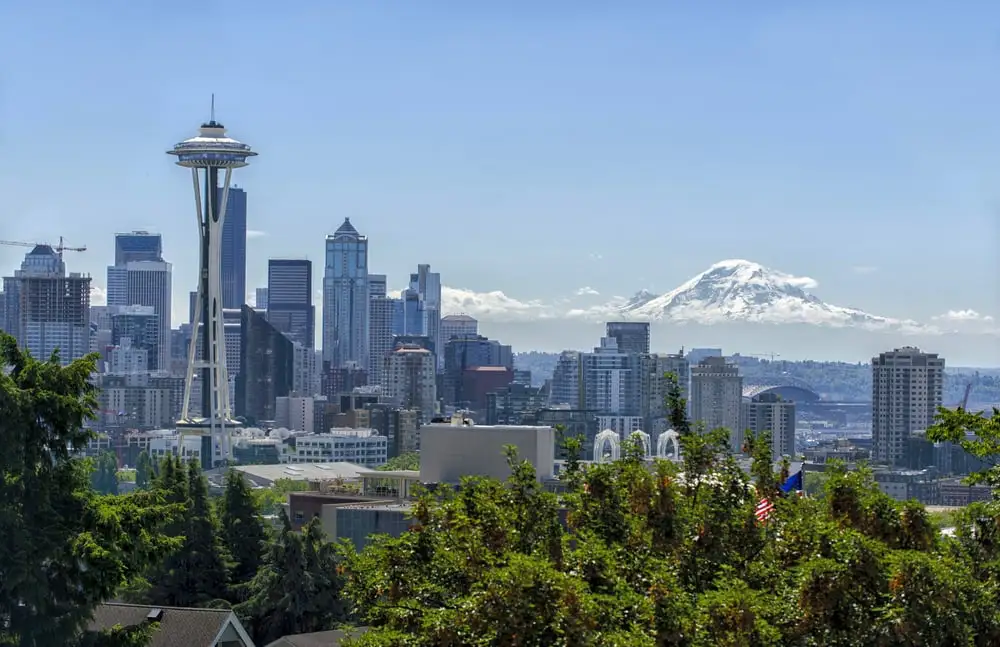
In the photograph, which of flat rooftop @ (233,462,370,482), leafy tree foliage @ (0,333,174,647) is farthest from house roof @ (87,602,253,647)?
flat rooftop @ (233,462,370,482)

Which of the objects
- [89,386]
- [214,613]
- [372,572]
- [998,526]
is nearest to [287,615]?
[214,613]

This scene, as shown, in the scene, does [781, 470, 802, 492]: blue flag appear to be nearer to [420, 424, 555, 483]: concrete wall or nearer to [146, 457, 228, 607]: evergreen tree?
[146, 457, 228, 607]: evergreen tree

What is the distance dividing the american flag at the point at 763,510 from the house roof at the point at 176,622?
15.8 metres

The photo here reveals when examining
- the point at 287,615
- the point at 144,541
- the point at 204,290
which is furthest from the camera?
the point at 204,290

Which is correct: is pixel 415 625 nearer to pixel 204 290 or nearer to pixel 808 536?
pixel 808 536

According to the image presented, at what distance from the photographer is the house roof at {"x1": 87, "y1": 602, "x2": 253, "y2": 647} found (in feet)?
126

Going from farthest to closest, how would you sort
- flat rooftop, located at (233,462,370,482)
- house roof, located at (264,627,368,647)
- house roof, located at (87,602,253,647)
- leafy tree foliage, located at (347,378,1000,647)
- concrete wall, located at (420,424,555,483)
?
1. flat rooftop, located at (233,462,370,482)
2. concrete wall, located at (420,424,555,483)
3. house roof, located at (264,627,368,647)
4. house roof, located at (87,602,253,647)
5. leafy tree foliage, located at (347,378,1000,647)

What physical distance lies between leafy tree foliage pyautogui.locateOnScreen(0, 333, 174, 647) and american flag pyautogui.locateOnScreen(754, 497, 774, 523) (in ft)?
28.2

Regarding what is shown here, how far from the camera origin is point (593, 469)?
83.3ft

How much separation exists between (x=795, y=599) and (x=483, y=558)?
12.1 feet

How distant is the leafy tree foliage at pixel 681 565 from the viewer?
69.2ft

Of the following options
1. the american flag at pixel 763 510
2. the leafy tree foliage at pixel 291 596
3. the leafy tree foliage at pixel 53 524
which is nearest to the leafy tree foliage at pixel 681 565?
the american flag at pixel 763 510

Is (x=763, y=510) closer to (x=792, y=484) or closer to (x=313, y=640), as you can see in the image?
(x=792, y=484)

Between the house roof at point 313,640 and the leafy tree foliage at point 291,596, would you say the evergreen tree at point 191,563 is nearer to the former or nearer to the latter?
the leafy tree foliage at point 291,596
